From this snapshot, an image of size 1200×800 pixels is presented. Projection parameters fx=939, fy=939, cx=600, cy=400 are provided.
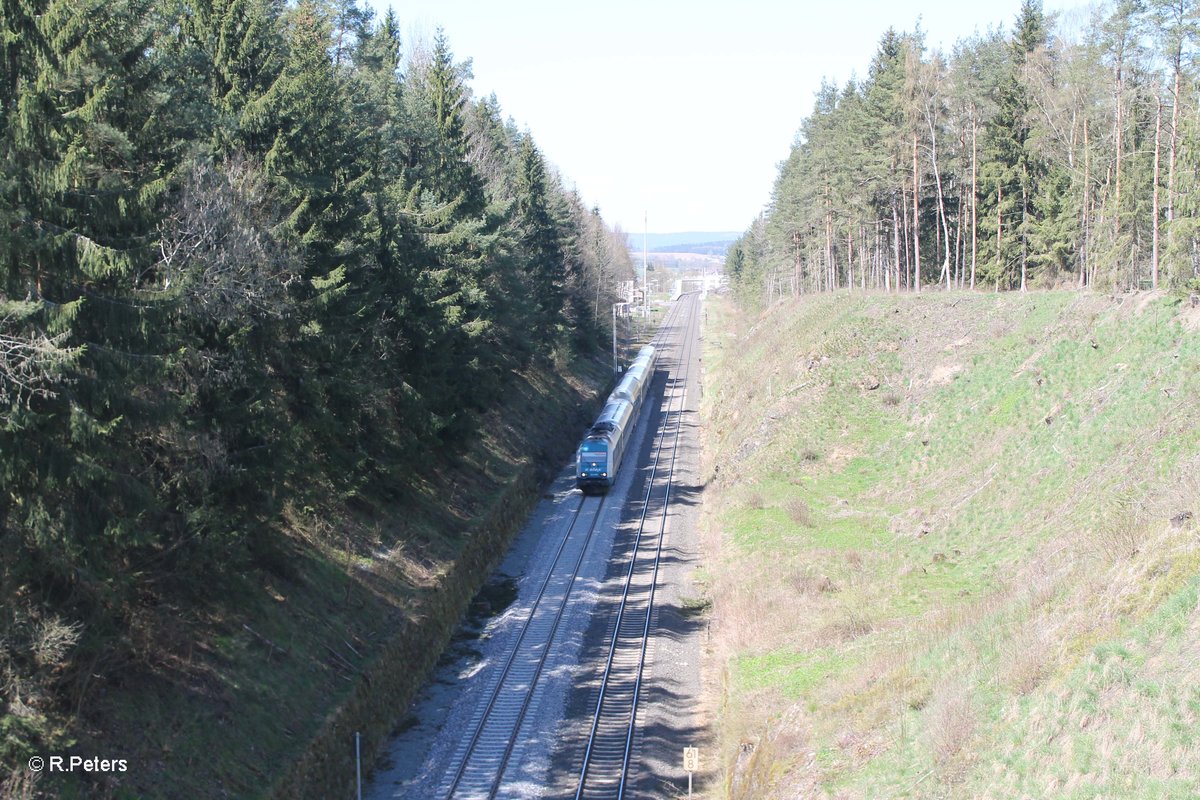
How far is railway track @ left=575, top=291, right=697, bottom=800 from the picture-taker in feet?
58.0

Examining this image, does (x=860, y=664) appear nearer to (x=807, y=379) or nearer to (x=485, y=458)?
(x=485, y=458)

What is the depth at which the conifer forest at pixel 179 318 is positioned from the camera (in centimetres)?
1255

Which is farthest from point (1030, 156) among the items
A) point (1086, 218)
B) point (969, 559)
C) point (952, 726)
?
point (952, 726)

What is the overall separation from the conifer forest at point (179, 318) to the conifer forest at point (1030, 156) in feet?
77.1

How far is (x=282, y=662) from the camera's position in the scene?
18.5 metres

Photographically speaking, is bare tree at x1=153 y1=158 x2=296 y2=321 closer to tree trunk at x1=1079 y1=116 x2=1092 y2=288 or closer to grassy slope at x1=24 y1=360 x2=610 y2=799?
grassy slope at x1=24 y1=360 x2=610 y2=799

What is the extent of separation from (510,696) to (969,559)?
37.4ft

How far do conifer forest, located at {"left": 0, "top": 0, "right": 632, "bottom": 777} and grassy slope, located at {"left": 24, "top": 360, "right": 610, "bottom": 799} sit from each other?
668mm

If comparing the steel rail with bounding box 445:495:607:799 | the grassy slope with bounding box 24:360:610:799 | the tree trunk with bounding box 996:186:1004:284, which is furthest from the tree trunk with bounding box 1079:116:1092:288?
the grassy slope with bounding box 24:360:610:799

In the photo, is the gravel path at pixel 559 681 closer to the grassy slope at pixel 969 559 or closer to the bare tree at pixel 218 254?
the grassy slope at pixel 969 559

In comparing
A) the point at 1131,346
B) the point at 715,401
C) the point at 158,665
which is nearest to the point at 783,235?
the point at 715,401

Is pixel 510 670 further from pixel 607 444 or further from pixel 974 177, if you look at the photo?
pixel 974 177

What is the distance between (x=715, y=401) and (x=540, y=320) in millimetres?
11582

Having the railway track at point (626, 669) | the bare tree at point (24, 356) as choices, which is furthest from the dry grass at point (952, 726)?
the bare tree at point (24, 356)
